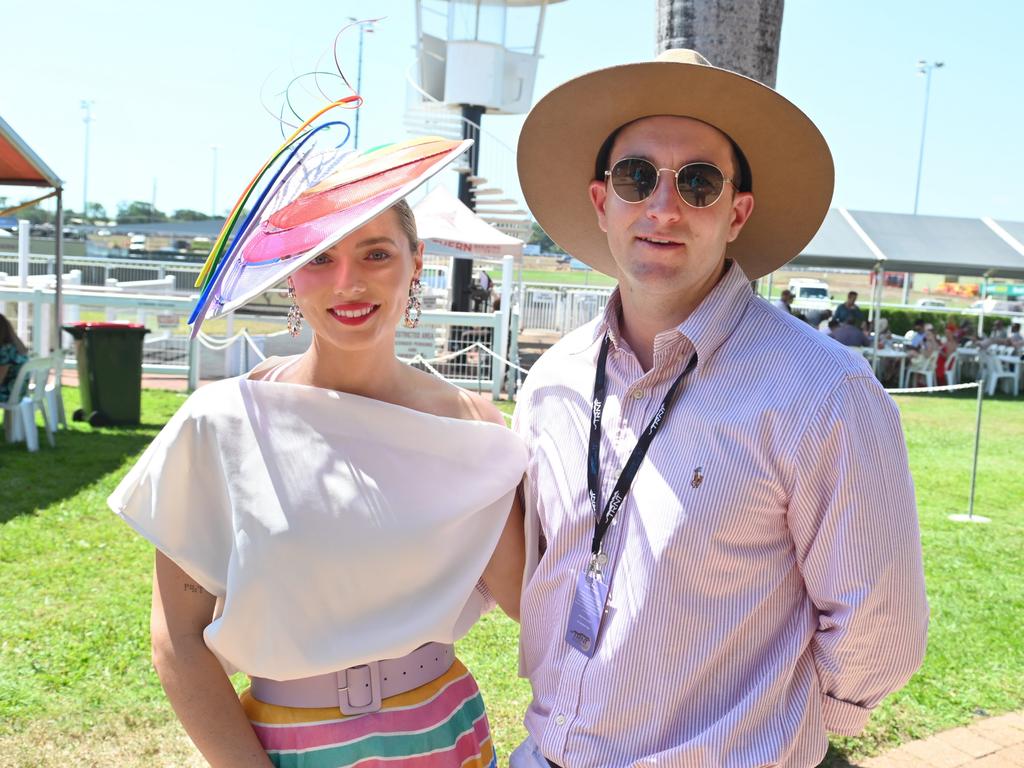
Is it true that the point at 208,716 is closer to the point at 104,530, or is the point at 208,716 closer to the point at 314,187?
the point at 314,187

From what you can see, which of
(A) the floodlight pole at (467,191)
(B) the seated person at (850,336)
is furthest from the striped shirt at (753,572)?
(A) the floodlight pole at (467,191)

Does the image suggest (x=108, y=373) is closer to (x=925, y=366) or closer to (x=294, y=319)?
(x=294, y=319)

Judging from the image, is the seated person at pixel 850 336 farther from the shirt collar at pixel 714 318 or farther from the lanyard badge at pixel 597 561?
the lanyard badge at pixel 597 561

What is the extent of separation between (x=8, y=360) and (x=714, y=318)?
960cm

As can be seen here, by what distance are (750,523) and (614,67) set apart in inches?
42.1

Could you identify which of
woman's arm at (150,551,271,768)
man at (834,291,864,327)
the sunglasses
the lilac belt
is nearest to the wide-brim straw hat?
the sunglasses

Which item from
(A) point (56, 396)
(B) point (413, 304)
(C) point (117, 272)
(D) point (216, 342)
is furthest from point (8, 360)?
(C) point (117, 272)

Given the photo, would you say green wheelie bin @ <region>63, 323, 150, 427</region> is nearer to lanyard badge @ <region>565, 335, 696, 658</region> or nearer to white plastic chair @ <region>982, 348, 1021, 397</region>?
lanyard badge @ <region>565, 335, 696, 658</region>

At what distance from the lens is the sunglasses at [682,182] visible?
2059mm

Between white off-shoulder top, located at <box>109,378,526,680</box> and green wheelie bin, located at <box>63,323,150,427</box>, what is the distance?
9.90m

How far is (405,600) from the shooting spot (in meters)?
2.04

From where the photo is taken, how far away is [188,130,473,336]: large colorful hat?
6.01 feet

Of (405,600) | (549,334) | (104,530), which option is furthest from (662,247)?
(549,334)

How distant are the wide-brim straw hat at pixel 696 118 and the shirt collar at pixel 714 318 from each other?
32 cm
